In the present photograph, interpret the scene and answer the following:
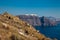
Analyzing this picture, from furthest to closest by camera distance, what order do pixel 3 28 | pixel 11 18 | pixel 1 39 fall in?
pixel 11 18 < pixel 3 28 < pixel 1 39

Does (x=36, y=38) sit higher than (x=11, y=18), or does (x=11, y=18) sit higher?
(x=11, y=18)

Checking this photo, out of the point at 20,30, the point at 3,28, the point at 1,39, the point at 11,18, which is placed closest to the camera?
the point at 1,39

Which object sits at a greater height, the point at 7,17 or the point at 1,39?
the point at 7,17

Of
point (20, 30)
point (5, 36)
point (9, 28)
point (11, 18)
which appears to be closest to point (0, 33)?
point (5, 36)

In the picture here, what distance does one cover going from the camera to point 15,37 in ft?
45.7

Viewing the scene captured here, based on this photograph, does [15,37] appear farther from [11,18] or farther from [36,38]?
[11,18]

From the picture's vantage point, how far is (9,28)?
16141 mm

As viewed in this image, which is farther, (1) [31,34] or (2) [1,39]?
(1) [31,34]

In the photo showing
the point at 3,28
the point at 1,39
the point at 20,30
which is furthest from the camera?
the point at 20,30

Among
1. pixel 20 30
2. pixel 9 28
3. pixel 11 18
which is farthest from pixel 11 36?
pixel 11 18

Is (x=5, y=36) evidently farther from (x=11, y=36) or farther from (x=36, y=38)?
(x=36, y=38)

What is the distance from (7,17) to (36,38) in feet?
18.2

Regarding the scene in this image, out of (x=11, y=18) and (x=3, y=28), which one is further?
(x=11, y=18)

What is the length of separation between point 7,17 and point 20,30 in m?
4.06
